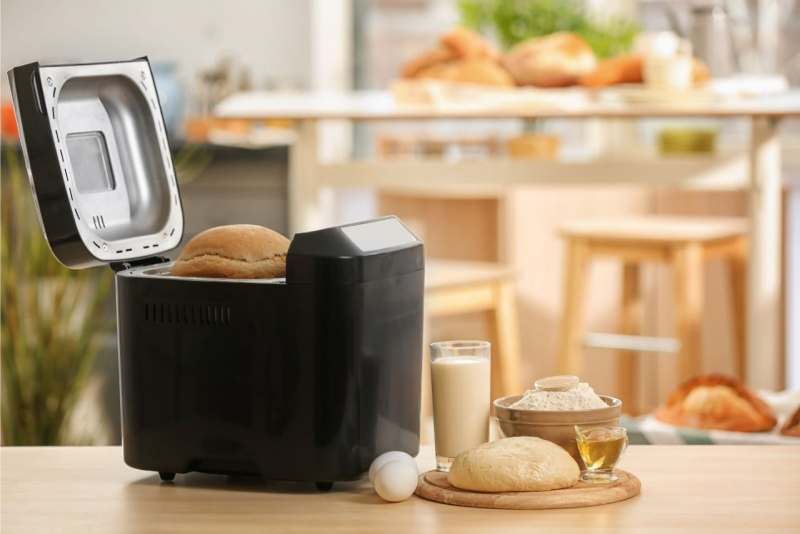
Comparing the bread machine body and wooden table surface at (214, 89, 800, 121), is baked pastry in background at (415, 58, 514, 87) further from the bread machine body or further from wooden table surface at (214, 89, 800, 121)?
the bread machine body

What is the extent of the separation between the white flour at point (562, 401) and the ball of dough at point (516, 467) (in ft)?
0.12

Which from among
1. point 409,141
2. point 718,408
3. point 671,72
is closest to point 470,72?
point 671,72

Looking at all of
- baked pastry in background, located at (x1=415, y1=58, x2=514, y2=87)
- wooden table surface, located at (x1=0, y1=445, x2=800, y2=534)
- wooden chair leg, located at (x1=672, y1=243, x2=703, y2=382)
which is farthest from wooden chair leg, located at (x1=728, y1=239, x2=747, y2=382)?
wooden table surface, located at (x1=0, y1=445, x2=800, y2=534)

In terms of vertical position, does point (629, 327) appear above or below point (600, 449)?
below

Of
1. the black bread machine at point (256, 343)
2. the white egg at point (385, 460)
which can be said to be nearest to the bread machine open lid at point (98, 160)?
the black bread machine at point (256, 343)

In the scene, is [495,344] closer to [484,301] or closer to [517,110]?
[484,301]

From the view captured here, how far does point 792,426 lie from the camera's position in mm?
1442

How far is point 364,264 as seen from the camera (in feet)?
2.87

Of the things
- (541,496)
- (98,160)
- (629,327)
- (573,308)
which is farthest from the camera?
(629,327)

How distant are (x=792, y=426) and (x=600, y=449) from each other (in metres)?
0.67

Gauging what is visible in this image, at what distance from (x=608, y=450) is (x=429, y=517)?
0.15m

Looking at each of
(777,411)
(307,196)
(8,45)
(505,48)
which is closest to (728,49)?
(505,48)

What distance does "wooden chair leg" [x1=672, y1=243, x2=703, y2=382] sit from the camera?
3221 millimetres

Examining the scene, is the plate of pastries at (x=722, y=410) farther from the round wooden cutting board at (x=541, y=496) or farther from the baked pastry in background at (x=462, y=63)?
the baked pastry in background at (x=462, y=63)
